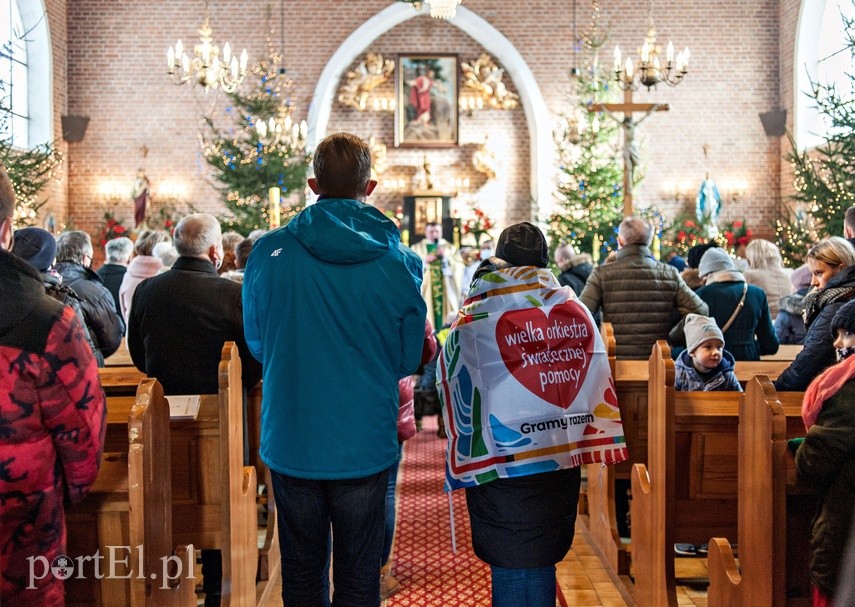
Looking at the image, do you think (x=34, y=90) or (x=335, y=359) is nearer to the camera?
(x=335, y=359)

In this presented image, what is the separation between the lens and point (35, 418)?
2020 mm

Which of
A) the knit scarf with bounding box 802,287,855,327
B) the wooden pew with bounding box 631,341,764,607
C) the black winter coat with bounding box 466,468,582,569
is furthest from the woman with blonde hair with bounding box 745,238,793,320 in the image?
the black winter coat with bounding box 466,468,582,569

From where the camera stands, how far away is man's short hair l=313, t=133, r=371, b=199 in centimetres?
240

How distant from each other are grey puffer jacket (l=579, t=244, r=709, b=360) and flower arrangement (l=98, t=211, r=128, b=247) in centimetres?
991

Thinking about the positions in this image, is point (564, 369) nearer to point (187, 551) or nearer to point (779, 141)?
point (187, 551)

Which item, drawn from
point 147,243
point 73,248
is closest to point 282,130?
point 147,243

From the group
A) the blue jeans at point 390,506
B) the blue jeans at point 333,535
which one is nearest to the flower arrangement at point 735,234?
the blue jeans at point 390,506

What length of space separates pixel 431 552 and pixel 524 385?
7.28ft

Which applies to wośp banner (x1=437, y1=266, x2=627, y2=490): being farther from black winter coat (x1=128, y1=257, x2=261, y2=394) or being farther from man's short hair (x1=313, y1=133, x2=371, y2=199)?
black winter coat (x1=128, y1=257, x2=261, y2=394)

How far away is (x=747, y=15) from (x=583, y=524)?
1155 cm

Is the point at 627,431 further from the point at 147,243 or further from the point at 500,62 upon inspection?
the point at 500,62

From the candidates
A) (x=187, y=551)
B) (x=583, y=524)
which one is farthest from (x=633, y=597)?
(x=187, y=551)

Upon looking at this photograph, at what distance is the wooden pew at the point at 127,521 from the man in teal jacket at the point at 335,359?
36cm

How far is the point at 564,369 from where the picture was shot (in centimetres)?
251
